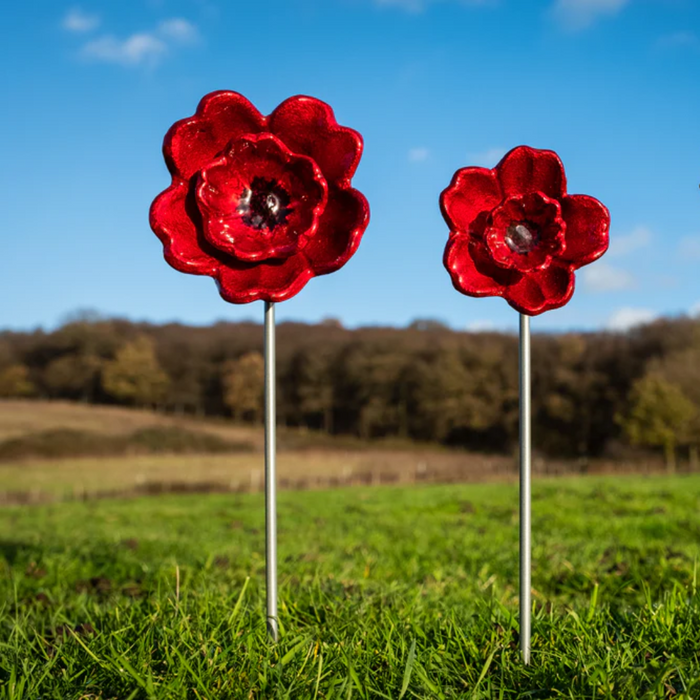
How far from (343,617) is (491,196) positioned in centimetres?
238

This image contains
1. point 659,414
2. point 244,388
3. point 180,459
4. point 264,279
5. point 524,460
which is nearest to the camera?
point 524,460

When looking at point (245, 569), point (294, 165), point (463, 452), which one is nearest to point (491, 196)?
point (294, 165)

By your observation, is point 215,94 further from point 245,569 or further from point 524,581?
point 245,569

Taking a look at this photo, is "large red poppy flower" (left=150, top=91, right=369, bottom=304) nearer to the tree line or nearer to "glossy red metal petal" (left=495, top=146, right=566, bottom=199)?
"glossy red metal petal" (left=495, top=146, right=566, bottom=199)

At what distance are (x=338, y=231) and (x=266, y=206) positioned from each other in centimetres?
37

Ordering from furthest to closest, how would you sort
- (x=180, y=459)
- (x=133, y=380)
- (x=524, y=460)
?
(x=133, y=380) < (x=180, y=459) < (x=524, y=460)

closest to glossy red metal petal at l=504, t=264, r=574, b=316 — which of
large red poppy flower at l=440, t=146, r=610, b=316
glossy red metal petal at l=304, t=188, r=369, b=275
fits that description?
large red poppy flower at l=440, t=146, r=610, b=316

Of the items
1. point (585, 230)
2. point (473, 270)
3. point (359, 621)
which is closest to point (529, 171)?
point (585, 230)

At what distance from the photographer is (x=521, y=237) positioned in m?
3.59

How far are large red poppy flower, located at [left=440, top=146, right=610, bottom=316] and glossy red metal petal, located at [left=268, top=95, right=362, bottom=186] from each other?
0.51 meters

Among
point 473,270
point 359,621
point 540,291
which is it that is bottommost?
point 359,621

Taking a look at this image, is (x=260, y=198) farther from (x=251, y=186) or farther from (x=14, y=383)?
(x=14, y=383)

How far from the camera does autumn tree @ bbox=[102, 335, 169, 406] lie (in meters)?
46.4

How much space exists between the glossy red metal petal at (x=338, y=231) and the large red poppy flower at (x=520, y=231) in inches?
16.9
